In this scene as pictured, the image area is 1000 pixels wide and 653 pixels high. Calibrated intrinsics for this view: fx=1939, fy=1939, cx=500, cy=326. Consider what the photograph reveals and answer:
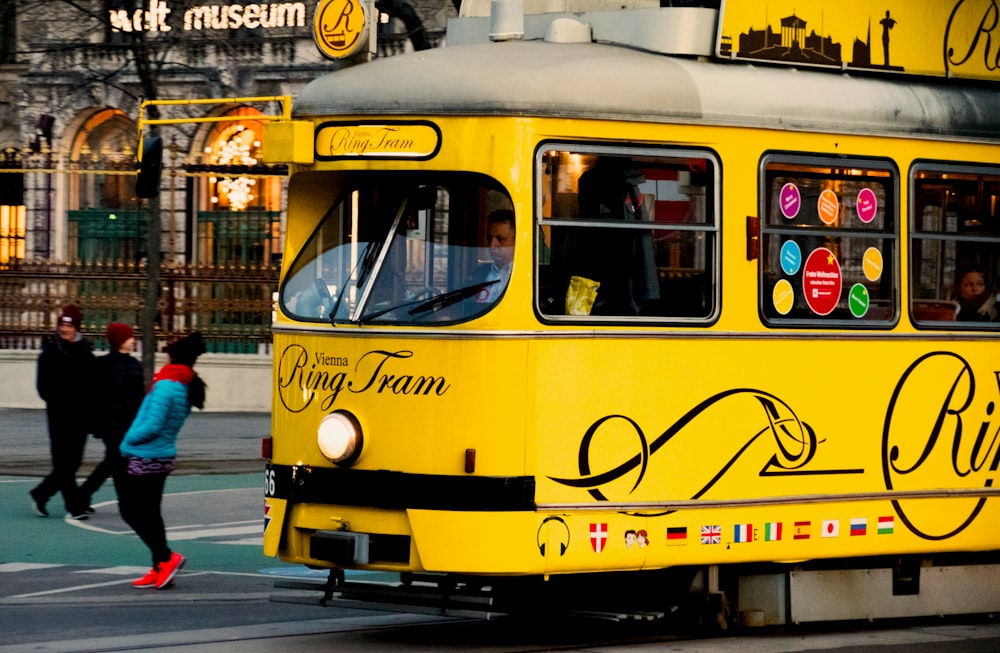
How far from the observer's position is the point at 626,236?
9.17 meters

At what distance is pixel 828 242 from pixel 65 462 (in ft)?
25.8

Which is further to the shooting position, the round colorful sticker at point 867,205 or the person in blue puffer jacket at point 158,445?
the person in blue puffer jacket at point 158,445

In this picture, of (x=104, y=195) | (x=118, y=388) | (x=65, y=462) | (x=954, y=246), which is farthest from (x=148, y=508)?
(x=104, y=195)

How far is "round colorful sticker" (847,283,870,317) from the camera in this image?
9.88 m

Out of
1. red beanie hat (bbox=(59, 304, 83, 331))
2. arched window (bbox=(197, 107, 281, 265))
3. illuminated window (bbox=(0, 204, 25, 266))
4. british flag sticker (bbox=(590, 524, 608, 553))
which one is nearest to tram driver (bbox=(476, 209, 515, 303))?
british flag sticker (bbox=(590, 524, 608, 553))

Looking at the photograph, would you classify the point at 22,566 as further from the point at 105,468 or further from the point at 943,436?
the point at 943,436

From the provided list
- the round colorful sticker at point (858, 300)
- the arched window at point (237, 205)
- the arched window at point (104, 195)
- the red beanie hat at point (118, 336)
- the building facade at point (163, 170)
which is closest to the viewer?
the round colorful sticker at point (858, 300)

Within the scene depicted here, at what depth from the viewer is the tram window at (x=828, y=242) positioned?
9625mm

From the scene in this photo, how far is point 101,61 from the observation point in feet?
114

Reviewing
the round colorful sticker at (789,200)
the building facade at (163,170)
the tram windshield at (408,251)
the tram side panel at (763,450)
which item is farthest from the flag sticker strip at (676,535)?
the building facade at (163,170)

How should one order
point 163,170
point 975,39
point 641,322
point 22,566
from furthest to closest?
point 163,170 → point 22,566 → point 975,39 → point 641,322

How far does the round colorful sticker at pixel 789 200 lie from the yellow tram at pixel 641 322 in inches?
0.6

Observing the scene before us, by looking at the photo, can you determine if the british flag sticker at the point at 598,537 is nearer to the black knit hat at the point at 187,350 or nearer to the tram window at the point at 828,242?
the tram window at the point at 828,242

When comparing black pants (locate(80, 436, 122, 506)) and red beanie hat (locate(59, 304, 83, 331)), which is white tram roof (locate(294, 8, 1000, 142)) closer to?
black pants (locate(80, 436, 122, 506))
